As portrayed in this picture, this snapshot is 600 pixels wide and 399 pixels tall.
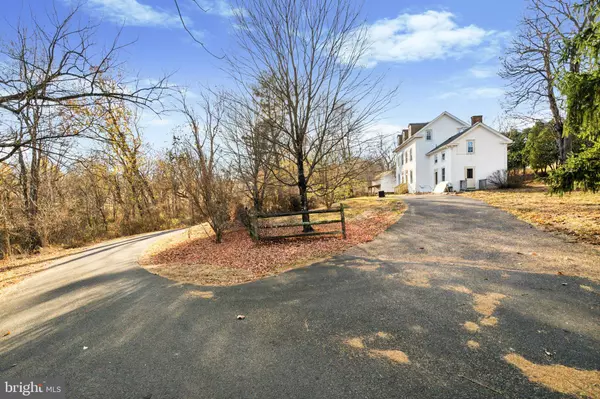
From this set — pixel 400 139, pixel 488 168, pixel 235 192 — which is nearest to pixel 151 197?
pixel 235 192

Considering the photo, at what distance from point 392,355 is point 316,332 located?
1.01 metres

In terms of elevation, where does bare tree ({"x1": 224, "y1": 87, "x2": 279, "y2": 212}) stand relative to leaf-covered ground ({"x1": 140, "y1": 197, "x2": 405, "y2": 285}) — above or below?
above

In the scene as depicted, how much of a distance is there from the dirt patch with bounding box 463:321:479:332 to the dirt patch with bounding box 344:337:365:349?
1.38 m

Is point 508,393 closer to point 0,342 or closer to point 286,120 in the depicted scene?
point 0,342

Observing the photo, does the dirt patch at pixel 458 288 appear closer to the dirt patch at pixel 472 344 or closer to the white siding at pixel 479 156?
the dirt patch at pixel 472 344

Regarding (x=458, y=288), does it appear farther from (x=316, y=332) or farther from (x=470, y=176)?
(x=470, y=176)

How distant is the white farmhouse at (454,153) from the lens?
26.5 metres

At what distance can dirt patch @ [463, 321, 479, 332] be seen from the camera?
11.5ft

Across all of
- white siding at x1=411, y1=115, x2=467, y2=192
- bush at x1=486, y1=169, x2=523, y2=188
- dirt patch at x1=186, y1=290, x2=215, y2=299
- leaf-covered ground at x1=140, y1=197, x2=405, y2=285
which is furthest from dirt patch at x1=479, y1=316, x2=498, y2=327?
white siding at x1=411, y1=115, x2=467, y2=192

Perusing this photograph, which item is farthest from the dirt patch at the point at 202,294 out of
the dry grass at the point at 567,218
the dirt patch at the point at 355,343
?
the dry grass at the point at 567,218

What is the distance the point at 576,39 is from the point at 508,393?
8127 millimetres

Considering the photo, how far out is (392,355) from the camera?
10.1ft

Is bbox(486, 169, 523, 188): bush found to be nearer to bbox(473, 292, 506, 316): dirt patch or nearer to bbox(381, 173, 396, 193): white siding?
bbox(381, 173, 396, 193): white siding

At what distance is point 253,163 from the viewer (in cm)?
1248
